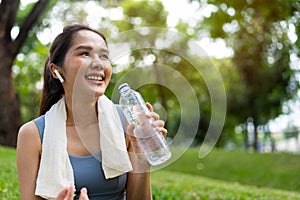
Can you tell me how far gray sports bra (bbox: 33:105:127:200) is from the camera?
2418mm

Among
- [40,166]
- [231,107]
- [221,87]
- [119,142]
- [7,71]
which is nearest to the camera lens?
[40,166]

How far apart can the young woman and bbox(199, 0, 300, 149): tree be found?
19.5ft

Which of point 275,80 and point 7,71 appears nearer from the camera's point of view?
point 7,71

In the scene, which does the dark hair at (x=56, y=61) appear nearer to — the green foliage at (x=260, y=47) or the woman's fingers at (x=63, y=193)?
the woman's fingers at (x=63, y=193)

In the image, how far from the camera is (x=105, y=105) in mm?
2578

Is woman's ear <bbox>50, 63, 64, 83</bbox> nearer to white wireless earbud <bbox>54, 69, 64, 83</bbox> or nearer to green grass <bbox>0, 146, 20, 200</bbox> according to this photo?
white wireless earbud <bbox>54, 69, 64, 83</bbox>

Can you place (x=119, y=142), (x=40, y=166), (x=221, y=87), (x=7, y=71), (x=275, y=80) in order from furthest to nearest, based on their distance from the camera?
1. (x=275, y=80)
2. (x=7, y=71)
3. (x=221, y=87)
4. (x=119, y=142)
5. (x=40, y=166)

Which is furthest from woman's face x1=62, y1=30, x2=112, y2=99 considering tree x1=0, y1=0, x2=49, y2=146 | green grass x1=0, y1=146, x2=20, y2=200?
tree x1=0, y1=0, x2=49, y2=146

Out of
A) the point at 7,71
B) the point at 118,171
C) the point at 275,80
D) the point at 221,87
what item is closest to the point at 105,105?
the point at 118,171

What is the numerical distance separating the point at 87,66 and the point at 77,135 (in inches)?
16.6

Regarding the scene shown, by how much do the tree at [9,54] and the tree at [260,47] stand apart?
13.4 ft

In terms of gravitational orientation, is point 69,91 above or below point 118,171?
above

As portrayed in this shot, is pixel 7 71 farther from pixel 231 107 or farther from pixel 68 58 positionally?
pixel 231 107

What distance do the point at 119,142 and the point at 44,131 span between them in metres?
0.39
